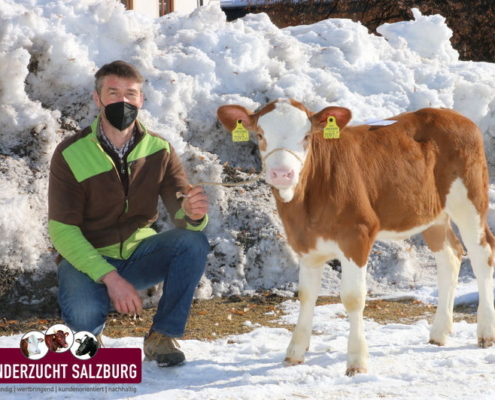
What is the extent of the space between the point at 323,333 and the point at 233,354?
93 centimetres

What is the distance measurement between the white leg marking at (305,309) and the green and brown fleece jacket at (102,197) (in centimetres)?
78

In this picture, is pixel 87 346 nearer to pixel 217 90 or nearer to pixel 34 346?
pixel 34 346

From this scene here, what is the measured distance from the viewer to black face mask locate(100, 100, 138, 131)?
4414 mm

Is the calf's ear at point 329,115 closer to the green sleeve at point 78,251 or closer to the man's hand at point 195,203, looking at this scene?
the man's hand at point 195,203

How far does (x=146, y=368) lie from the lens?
454 cm

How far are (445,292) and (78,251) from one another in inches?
106

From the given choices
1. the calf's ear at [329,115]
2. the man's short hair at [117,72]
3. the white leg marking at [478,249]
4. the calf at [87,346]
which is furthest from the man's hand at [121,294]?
the white leg marking at [478,249]

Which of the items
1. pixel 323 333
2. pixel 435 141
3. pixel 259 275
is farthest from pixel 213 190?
pixel 435 141

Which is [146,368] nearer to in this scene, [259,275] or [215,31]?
[259,275]

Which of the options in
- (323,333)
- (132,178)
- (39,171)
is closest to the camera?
(132,178)

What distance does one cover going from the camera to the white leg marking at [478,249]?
5125mm

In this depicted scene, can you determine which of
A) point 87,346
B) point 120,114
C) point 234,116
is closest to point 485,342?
point 234,116

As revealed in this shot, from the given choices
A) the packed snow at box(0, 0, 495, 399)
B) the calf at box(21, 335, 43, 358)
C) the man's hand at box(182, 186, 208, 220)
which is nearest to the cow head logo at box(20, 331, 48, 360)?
the calf at box(21, 335, 43, 358)

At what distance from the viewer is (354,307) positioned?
4434mm
